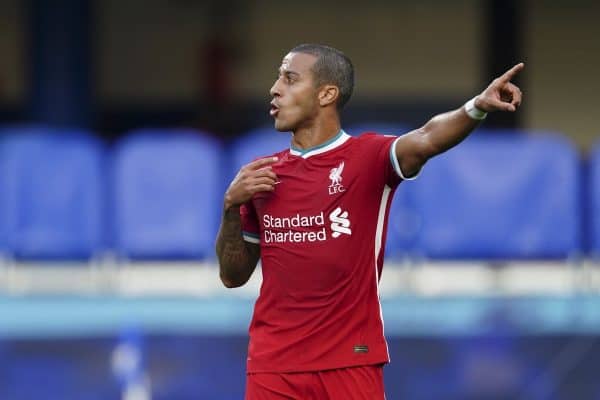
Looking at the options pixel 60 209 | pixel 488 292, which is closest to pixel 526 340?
pixel 488 292

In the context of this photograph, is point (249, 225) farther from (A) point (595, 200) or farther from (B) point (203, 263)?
(A) point (595, 200)

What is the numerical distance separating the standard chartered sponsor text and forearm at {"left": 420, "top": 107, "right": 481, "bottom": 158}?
43 cm

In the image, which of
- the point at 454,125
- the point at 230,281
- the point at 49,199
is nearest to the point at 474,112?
the point at 454,125

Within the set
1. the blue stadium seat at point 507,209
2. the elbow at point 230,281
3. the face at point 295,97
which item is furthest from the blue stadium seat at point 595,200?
the face at point 295,97

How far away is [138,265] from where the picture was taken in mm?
10914

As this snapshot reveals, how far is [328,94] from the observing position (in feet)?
15.2

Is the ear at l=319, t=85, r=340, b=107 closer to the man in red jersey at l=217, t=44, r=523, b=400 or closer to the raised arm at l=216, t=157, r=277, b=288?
the man in red jersey at l=217, t=44, r=523, b=400

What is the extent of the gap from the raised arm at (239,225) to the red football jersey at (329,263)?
9 centimetres

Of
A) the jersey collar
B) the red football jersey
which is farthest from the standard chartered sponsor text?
the jersey collar

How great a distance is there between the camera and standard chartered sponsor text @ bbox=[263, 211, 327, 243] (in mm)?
4488

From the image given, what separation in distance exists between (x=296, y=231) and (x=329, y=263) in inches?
6.0

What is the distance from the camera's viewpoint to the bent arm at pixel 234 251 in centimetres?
467

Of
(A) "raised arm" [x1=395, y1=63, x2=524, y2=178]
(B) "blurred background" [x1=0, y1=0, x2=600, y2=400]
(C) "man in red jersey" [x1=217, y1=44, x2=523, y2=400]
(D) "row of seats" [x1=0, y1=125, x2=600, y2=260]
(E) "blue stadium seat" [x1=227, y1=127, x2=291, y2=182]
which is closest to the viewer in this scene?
(A) "raised arm" [x1=395, y1=63, x2=524, y2=178]

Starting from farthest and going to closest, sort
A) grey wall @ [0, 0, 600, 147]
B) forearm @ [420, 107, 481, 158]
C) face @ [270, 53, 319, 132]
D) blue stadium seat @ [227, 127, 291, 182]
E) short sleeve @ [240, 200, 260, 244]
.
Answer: grey wall @ [0, 0, 600, 147] < blue stadium seat @ [227, 127, 291, 182] < short sleeve @ [240, 200, 260, 244] < face @ [270, 53, 319, 132] < forearm @ [420, 107, 481, 158]
